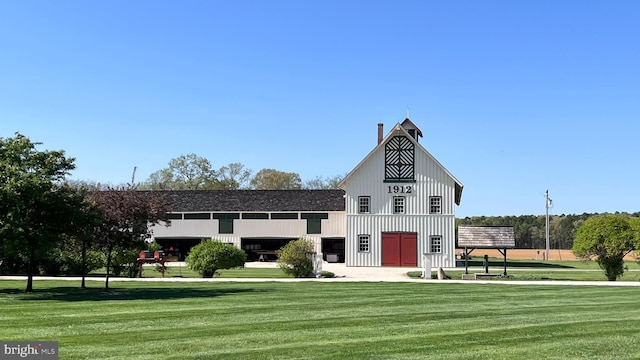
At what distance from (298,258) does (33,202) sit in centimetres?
1223

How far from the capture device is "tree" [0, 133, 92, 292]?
1859 cm

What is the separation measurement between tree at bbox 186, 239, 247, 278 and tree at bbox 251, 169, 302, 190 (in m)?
58.2

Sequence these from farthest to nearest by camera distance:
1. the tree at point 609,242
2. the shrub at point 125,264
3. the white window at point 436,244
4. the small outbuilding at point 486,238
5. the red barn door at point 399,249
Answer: the white window at point 436,244 → the red barn door at point 399,249 → the small outbuilding at point 486,238 → the shrub at point 125,264 → the tree at point 609,242

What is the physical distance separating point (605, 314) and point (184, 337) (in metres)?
9.45

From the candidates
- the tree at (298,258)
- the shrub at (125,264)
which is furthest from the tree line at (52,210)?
the tree at (298,258)

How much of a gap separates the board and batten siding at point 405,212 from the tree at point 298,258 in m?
14.0

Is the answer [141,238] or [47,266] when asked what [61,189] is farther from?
[47,266]

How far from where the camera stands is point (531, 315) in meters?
14.1

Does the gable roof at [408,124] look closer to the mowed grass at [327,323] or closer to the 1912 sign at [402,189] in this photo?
the 1912 sign at [402,189]

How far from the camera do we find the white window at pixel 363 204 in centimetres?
4277

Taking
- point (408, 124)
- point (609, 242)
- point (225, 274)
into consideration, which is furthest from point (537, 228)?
point (225, 274)

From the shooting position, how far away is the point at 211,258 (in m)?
28.1

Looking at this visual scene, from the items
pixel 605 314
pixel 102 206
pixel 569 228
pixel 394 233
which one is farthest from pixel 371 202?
pixel 569 228

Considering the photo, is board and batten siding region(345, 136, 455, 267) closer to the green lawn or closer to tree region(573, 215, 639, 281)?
the green lawn
